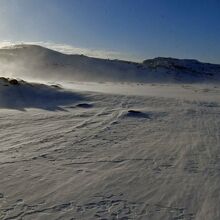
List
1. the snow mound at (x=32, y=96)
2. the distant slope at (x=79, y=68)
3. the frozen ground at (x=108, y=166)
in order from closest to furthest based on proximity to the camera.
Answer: the frozen ground at (x=108, y=166)
the snow mound at (x=32, y=96)
the distant slope at (x=79, y=68)

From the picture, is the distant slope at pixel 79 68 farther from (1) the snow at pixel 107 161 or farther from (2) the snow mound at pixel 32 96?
(1) the snow at pixel 107 161

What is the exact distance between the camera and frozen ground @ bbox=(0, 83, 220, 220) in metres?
5.01

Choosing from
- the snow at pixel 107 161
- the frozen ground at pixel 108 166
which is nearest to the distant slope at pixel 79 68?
the snow at pixel 107 161

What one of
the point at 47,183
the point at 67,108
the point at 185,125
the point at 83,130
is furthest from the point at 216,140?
the point at 67,108

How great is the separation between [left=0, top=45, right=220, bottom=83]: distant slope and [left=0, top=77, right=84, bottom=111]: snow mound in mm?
26818

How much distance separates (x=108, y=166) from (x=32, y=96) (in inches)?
416

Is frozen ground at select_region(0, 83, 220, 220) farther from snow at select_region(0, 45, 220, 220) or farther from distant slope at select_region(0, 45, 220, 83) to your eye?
distant slope at select_region(0, 45, 220, 83)

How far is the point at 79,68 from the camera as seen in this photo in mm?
51062

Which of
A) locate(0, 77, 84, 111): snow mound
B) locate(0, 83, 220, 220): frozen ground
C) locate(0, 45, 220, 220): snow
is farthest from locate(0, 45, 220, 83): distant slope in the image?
locate(0, 83, 220, 220): frozen ground

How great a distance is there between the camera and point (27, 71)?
46844 millimetres

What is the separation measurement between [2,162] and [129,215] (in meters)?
2.92

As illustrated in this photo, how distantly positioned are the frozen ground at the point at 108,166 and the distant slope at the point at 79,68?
1334 inches

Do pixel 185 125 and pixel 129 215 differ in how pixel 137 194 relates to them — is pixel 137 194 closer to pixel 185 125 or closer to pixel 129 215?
pixel 129 215

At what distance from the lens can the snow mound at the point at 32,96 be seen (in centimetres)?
1461
